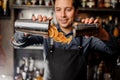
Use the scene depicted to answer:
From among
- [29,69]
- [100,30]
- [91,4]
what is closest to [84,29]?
[100,30]

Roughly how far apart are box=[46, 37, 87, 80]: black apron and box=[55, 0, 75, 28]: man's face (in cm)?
21

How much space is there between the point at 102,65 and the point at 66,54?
1.42 meters

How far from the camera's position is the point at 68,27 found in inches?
66.5

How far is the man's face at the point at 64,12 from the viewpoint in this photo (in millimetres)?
1617

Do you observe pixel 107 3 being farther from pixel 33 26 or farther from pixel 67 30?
pixel 33 26

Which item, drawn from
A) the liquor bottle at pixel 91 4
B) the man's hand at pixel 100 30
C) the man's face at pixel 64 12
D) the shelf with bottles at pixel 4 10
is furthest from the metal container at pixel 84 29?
the shelf with bottles at pixel 4 10

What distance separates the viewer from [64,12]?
1632 mm

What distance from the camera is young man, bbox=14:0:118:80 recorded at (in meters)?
1.67

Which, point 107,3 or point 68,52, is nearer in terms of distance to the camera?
point 68,52

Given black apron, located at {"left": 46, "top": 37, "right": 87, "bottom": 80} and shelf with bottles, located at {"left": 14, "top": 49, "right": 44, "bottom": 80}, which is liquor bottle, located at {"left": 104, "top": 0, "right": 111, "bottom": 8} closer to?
shelf with bottles, located at {"left": 14, "top": 49, "right": 44, "bottom": 80}

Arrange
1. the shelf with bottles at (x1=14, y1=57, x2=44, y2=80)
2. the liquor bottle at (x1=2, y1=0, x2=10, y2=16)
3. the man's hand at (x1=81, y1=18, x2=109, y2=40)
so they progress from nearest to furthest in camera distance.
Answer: the man's hand at (x1=81, y1=18, x2=109, y2=40) < the liquor bottle at (x1=2, y1=0, x2=10, y2=16) < the shelf with bottles at (x1=14, y1=57, x2=44, y2=80)

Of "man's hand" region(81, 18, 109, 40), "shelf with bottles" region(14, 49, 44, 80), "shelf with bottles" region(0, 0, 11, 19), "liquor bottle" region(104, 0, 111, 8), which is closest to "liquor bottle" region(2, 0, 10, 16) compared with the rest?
"shelf with bottles" region(0, 0, 11, 19)

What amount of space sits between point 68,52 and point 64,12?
29cm

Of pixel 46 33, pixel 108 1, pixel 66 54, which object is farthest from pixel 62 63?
pixel 108 1
